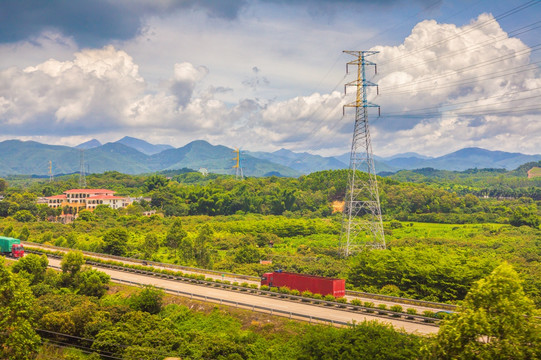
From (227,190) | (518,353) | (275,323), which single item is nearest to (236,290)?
(275,323)

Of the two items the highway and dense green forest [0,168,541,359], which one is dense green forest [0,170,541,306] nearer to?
dense green forest [0,168,541,359]

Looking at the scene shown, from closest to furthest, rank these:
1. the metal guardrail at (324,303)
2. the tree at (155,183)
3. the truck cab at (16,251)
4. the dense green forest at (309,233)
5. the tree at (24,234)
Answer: the metal guardrail at (324,303) → the dense green forest at (309,233) → the truck cab at (16,251) → the tree at (24,234) → the tree at (155,183)

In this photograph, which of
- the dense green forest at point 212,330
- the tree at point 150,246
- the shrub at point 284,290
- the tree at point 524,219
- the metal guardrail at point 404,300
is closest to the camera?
the dense green forest at point 212,330

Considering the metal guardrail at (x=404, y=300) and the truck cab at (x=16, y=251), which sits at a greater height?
the truck cab at (x=16, y=251)

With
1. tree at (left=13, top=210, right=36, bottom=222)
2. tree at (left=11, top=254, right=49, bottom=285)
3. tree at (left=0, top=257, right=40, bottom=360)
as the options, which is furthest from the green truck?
tree at (left=13, top=210, right=36, bottom=222)

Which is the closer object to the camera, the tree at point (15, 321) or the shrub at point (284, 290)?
the tree at point (15, 321)

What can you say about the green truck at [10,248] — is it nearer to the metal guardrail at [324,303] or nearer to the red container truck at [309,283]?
the metal guardrail at [324,303]

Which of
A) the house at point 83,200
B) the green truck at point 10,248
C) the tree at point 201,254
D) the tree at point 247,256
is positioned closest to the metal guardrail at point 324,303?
the tree at point 201,254

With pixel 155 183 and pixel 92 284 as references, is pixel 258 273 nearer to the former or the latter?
pixel 92 284
